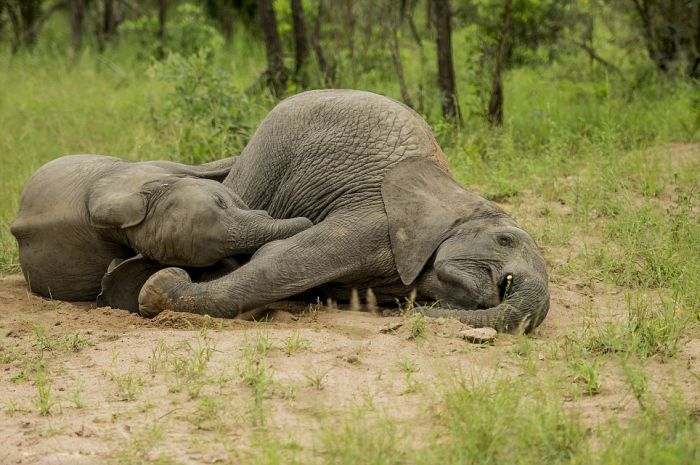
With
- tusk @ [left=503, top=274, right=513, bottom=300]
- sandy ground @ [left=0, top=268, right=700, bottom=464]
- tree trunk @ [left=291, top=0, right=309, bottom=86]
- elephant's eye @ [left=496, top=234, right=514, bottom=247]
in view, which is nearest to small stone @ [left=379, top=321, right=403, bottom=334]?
sandy ground @ [left=0, top=268, right=700, bottom=464]

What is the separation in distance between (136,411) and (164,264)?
1604 millimetres

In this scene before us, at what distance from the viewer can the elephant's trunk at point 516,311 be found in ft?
15.5

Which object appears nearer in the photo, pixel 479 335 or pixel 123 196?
pixel 479 335

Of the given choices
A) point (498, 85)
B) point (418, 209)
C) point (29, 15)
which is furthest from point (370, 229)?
point (29, 15)

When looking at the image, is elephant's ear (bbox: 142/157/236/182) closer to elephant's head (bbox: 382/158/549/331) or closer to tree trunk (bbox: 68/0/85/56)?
elephant's head (bbox: 382/158/549/331)

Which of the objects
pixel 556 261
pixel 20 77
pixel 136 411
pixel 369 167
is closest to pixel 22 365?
pixel 136 411

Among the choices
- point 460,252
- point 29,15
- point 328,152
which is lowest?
point 460,252

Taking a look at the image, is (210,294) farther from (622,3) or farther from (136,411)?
(622,3)

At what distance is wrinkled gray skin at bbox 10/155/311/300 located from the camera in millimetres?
5148

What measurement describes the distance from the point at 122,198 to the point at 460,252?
1.72 meters

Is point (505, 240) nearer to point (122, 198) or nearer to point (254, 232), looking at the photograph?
point (254, 232)

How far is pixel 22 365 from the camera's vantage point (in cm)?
435

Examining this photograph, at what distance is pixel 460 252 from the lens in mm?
4961

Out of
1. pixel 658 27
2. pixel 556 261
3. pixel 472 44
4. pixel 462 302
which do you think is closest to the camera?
pixel 462 302
